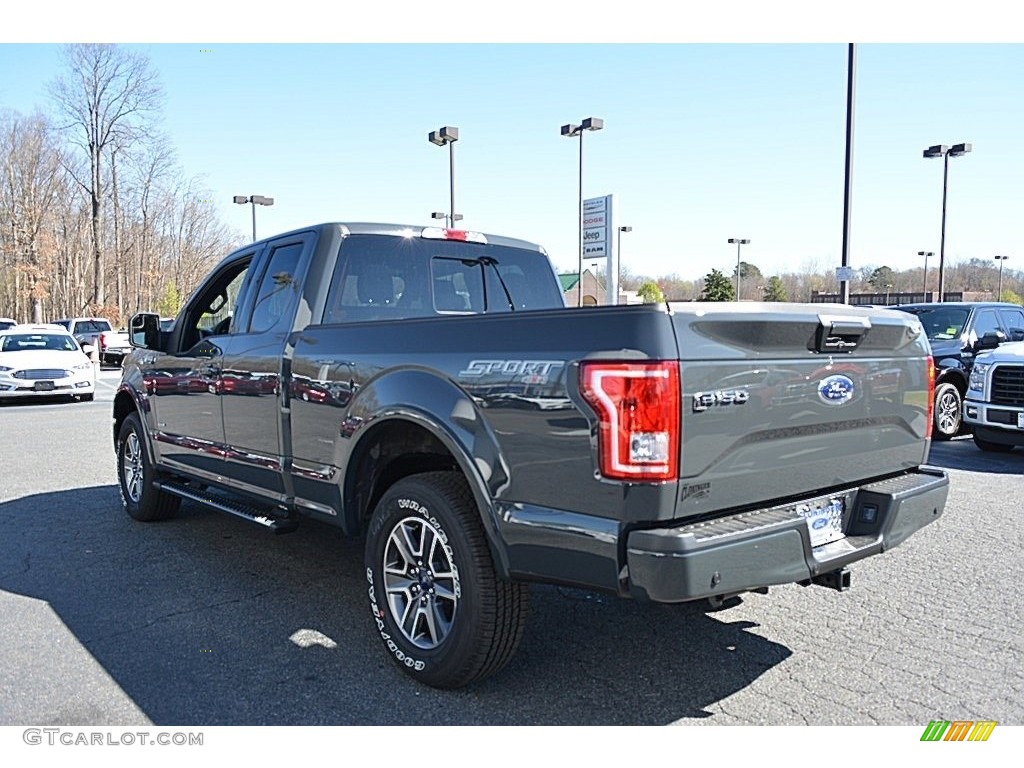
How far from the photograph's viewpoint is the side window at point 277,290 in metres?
4.66

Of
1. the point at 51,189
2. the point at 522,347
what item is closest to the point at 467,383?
the point at 522,347

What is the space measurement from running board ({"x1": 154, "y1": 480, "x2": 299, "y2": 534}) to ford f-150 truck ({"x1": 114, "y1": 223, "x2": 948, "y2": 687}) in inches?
1.1

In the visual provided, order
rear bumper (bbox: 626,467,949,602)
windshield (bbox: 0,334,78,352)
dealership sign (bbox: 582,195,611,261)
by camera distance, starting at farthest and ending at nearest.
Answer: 1. windshield (bbox: 0,334,78,352)
2. dealership sign (bbox: 582,195,611,261)
3. rear bumper (bbox: 626,467,949,602)

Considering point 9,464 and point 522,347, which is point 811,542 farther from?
point 9,464

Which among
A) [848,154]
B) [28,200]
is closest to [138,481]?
[848,154]

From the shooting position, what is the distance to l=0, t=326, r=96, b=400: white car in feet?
52.1

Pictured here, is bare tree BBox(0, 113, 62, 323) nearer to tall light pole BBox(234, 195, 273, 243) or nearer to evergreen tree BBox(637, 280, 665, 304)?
tall light pole BBox(234, 195, 273, 243)

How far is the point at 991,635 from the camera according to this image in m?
4.06

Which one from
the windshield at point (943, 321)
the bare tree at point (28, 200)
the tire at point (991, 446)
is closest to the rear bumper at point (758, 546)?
the tire at point (991, 446)

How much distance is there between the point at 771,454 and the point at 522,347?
1.02 m
